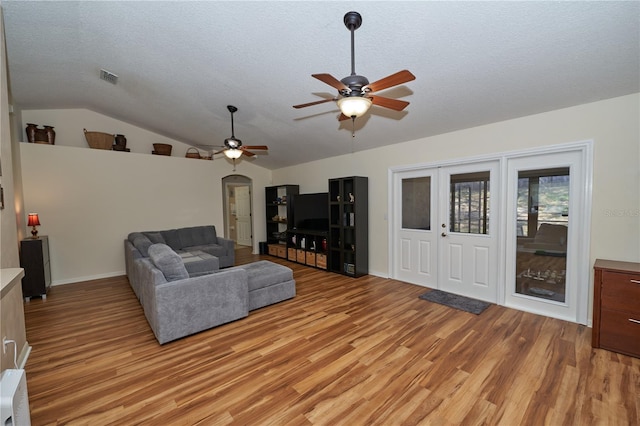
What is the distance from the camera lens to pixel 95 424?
172 centimetres

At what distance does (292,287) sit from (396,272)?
197 centimetres

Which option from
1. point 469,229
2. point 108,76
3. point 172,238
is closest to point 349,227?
point 469,229

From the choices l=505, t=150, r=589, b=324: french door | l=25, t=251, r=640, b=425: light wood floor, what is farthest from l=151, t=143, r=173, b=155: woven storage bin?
l=505, t=150, r=589, b=324: french door

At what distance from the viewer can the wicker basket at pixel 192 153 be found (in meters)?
6.26

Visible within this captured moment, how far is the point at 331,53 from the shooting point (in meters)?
2.56

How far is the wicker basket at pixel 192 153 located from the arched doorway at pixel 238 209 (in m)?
1.14

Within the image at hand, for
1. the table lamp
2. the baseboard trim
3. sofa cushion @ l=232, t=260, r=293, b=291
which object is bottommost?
the baseboard trim

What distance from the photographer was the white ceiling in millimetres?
2025

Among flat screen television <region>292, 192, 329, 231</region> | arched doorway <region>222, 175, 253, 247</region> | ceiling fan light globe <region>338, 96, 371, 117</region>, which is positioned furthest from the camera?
arched doorway <region>222, 175, 253, 247</region>

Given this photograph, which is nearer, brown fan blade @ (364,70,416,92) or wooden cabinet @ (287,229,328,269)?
brown fan blade @ (364,70,416,92)

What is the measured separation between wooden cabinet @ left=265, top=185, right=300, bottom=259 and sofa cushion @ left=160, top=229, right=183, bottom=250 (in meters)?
2.22

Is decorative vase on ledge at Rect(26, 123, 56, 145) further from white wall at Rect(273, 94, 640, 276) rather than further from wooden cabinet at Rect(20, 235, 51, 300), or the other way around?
white wall at Rect(273, 94, 640, 276)

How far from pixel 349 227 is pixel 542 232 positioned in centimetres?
280

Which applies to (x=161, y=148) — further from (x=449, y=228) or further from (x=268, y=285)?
(x=449, y=228)
